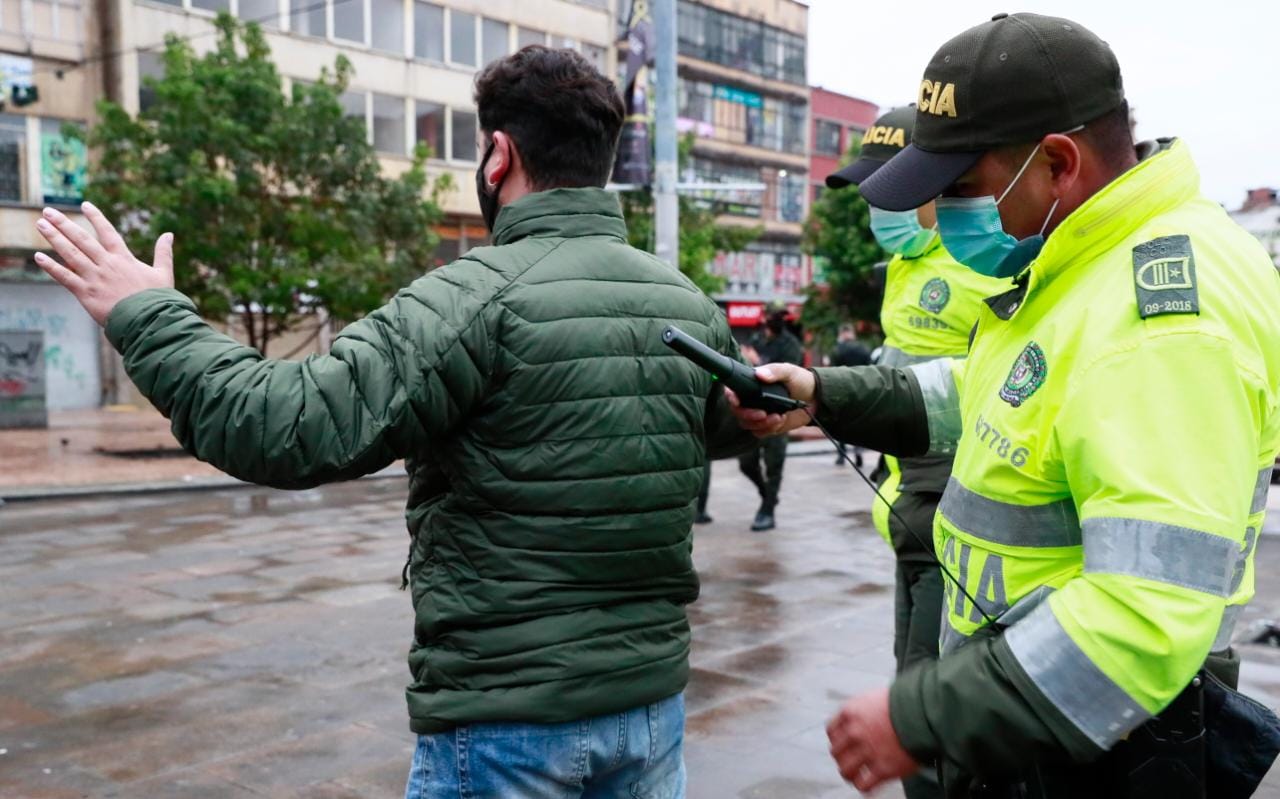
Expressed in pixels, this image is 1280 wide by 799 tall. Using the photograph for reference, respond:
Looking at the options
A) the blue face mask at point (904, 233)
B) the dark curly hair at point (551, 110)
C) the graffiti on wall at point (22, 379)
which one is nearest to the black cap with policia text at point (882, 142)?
the blue face mask at point (904, 233)

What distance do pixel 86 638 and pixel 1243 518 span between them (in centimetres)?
624

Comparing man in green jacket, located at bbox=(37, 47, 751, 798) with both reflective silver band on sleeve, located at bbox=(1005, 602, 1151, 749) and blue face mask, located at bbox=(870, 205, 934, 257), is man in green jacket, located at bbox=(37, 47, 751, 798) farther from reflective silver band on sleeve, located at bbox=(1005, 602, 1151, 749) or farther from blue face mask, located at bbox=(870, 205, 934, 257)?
blue face mask, located at bbox=(870, 205, 934, 257)

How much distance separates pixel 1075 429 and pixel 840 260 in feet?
112

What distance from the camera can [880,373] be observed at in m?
2.41

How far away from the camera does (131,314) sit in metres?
1.87

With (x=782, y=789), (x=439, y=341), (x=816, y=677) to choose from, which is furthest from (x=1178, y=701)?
(x=816, y=677)

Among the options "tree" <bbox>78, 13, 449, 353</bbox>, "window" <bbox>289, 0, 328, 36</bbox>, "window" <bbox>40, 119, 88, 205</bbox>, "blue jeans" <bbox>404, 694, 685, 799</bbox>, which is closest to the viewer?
"blue jeans" <bbox>404, 694, 685, 799</bbox>

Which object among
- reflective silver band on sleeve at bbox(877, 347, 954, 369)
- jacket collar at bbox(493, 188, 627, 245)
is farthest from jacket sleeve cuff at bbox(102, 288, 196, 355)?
reflective silver band on sleeve at bbox(877, 347, 954, 369)

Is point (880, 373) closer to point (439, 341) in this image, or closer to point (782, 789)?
point (439, 341)

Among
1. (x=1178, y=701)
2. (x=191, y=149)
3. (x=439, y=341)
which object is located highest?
(x=191, y=149)

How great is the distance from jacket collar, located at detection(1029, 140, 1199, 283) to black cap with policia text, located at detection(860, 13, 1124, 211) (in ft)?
0.37

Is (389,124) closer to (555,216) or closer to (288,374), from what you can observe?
(555,216)

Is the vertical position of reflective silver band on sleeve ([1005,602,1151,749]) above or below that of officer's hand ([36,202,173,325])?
below

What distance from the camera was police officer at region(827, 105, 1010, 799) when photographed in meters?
3.57
